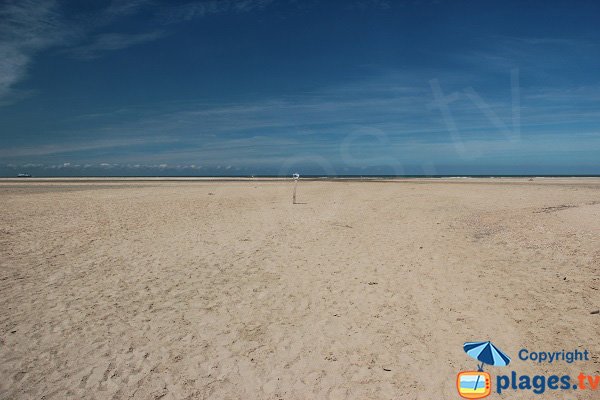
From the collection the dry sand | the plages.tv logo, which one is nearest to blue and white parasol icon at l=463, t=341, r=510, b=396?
the plages.tv logo

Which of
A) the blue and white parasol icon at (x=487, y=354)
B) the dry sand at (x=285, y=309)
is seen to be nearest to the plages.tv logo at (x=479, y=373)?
the blue and white parasol icon at (x=487, y=354)

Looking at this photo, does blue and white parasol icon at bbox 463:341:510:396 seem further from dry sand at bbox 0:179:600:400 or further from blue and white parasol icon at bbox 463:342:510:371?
dry sand at bbox 0:179:600:400

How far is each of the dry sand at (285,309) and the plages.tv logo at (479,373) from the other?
164 mm

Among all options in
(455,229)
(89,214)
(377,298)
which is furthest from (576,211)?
(89,214)

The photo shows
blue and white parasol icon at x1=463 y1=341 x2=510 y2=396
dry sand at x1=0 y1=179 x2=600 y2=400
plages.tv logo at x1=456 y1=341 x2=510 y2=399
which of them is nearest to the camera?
plages.tv logo at x1=456 y1=341 x2=510 y2=399

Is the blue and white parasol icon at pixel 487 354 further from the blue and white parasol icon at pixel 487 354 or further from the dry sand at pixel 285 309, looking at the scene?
the dry sand at pixel 285 309

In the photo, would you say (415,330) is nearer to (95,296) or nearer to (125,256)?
(95,296)

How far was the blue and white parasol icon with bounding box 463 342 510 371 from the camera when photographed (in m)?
6.68

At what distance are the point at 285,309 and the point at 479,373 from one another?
467 cm

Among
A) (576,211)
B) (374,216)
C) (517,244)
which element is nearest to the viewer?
(517,244)

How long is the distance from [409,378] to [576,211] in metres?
21.7

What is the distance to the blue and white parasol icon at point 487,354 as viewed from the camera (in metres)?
6.68

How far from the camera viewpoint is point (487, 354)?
6.88 meters

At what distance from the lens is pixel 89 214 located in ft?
76.3
